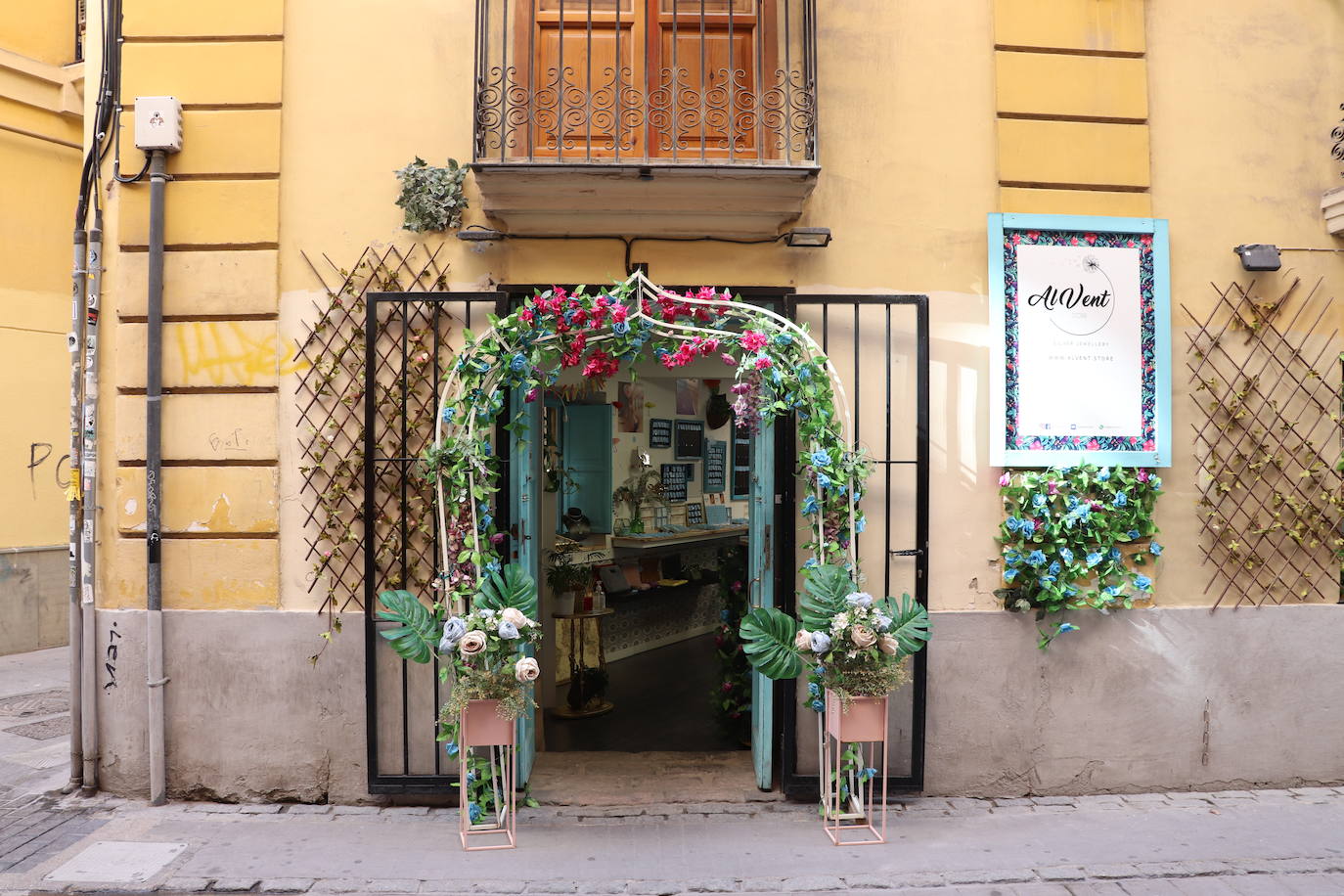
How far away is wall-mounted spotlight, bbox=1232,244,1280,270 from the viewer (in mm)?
5227

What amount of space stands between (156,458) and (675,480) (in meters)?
5.50

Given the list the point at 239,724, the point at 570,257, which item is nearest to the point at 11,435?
the point at 239,724

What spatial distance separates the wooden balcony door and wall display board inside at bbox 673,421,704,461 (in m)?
4.82

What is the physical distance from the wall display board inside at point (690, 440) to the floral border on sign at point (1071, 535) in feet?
16.1

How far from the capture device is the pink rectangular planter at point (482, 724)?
4363mm

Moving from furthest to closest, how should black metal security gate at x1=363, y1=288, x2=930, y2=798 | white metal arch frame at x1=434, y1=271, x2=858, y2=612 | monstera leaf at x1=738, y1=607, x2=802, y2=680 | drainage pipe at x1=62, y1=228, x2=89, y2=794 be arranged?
drainage pipe at x1=62, y1=228, x2=89, y2=794
black metal security gate at x1=363, y1=288, x2=930, y2=798
white metal arch frame at x1=434, y1=271, x2=858, y2=612
monstera leaf at x1=738, y1=607, x2=802, y2=680

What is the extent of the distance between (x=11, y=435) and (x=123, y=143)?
4.76 meters

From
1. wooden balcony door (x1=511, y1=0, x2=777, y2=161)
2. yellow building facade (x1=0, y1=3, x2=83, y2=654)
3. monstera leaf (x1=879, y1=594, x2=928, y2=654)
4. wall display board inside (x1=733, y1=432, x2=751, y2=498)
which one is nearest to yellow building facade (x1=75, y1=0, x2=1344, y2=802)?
wooden balcony door (x1=511, y1=0, x2=777, y2=161)

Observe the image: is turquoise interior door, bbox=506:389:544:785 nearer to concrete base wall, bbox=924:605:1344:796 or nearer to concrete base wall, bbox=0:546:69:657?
concrete base wall, bbox=924:605:1344:796

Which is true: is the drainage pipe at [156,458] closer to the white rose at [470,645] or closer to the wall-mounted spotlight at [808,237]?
the white rose at [470,645]

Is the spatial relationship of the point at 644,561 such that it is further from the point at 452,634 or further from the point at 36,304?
the point at 36,304

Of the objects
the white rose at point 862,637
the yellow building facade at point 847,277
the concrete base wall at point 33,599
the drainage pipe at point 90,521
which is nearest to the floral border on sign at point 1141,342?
the yellow building facade at point 847,277

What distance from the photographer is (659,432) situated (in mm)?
9391

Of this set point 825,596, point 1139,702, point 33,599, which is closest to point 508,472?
point 825,596
